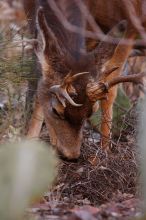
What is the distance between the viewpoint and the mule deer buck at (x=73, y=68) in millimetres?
6387

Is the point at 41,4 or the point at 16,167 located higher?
the point at 41,4

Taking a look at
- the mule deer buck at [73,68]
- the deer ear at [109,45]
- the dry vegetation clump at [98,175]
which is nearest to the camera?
the dry vegetation clump at [98,175]

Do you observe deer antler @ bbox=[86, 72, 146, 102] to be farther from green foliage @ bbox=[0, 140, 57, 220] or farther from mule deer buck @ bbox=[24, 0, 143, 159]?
green foliage @ bbox=[0, 140, 57, 220]

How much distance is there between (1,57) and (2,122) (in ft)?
2.04

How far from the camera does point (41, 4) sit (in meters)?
7.32

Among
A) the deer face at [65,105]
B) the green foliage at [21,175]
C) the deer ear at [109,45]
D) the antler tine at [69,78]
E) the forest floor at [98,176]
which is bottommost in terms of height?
the forest floor at [98,176]

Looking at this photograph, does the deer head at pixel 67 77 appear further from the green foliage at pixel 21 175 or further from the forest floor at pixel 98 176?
the green foliage at pixel 21 175

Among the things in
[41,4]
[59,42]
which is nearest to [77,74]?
[59,42]

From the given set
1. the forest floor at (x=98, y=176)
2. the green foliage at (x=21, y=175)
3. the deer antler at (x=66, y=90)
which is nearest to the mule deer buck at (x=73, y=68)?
the deer antler at (x=66, y=90)

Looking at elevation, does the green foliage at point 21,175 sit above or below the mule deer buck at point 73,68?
below

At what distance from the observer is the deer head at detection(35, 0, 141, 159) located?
637 cm

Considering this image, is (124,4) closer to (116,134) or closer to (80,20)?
(80,20)

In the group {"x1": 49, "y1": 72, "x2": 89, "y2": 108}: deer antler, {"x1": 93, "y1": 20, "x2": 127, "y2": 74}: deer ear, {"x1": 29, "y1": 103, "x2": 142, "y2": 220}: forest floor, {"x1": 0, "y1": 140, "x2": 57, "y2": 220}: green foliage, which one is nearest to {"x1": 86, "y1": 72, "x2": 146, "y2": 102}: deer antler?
{"x1": 49, "y1": 72, "x2": 89, "y2": 108}: deer antler

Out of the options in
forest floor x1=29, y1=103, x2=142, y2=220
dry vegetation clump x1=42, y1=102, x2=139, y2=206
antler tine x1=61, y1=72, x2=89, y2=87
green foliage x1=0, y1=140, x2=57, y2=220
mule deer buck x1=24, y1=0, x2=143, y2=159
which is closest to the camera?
green foliage x1=0, y1=140, x2=57, y2=220
